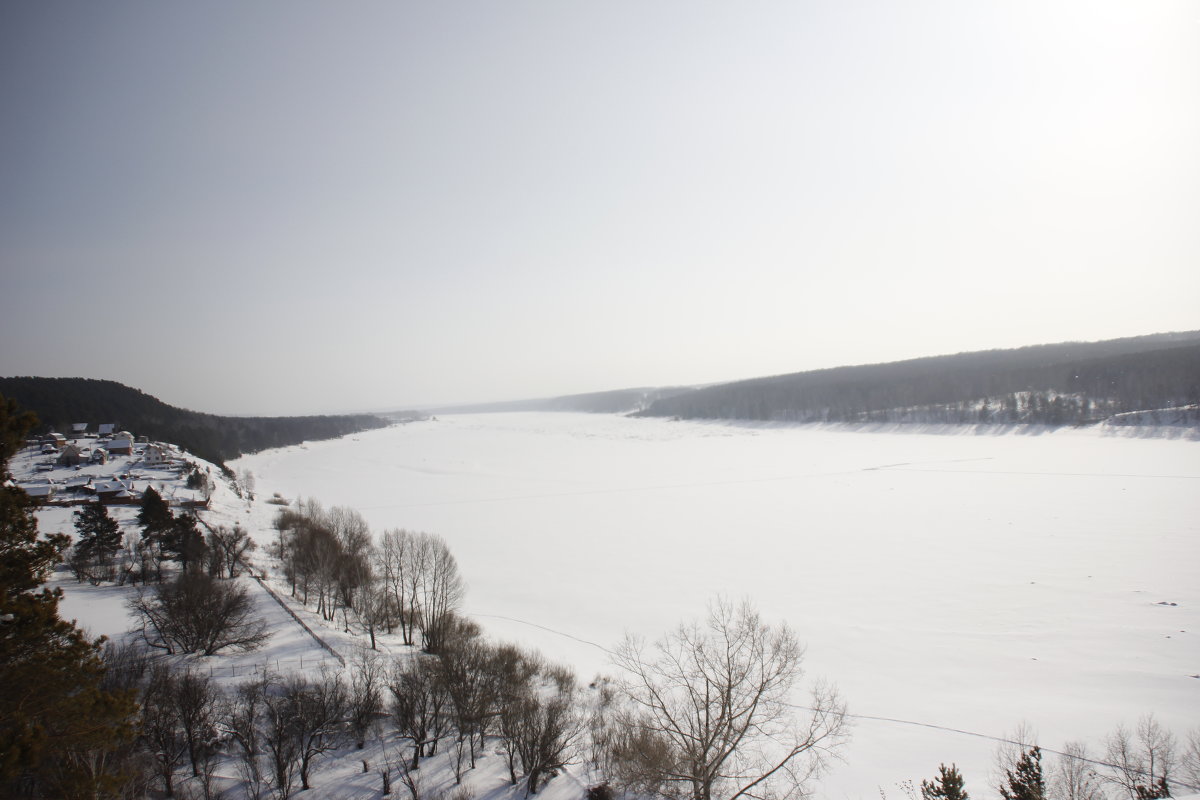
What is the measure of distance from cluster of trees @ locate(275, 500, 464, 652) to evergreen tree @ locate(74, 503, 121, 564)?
28.3ft

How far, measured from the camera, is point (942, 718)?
13766mm

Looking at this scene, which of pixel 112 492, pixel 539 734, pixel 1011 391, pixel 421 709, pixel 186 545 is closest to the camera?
pixel 539 734

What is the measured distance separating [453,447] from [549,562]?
6926 centimetres

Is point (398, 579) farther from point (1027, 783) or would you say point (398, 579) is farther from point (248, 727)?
point (1027, 783)

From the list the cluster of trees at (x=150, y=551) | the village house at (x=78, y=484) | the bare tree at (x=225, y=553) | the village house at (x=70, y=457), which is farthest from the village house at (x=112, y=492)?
the bare tree at (x=225, y=553)

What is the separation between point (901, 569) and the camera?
2450 centimetres

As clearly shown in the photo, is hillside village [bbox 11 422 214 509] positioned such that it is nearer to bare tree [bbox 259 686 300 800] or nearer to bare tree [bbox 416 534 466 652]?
bare tree [bbox 416 534 466 652]

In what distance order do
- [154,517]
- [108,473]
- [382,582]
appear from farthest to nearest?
1. [108,473]
2. [154,517]
3. [382,582]

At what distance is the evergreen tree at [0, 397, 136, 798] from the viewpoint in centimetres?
503

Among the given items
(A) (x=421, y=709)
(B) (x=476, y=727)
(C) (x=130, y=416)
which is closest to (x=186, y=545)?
(A) (x=421, y=709)

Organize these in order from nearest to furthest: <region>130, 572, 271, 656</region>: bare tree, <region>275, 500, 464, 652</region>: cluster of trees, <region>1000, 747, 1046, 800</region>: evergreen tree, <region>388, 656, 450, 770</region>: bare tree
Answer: <region>1000, 747, 1046, 800</region>: evergreen tree → <region>388, 656, 450, 770</region>: bare tree → <region>130, 572, 271, 656</region>: bare tree → <region>275, 500, 464, 652</region>: cluster of trees

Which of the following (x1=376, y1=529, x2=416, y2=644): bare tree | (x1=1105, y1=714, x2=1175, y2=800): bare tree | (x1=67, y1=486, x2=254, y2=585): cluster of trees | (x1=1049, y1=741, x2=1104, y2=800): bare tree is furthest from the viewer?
(x1=67, y1=486, x2=254, y2=585): cluster of trees

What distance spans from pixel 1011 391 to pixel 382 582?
94.7 metres

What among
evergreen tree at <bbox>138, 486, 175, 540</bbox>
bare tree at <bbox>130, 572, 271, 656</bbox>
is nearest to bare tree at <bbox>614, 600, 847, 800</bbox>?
bare tree at <bbox>130, 572, 271, 656</bbox>
